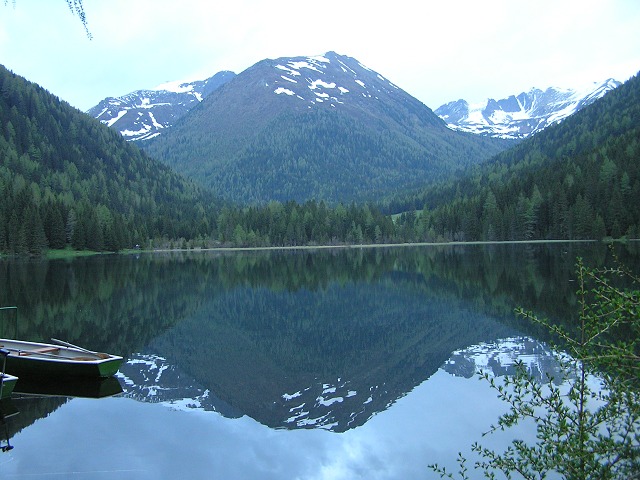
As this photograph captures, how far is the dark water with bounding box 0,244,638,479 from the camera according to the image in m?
17.4

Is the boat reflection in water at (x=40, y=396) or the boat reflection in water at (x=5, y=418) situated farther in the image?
the boat reflection in water at (x=40, y=396)

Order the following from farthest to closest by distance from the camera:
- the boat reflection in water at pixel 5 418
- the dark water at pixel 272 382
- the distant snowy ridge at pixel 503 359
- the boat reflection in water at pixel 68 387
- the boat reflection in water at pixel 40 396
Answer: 1. the distant snowy ridge at pixel 503 359
2. the boat reflection in water at pixel 68 387
3. the boat reflection in water at pixel 40 396
4. the boat reflection in water at pixel 5 418
5. the dark water at pixel 272 382

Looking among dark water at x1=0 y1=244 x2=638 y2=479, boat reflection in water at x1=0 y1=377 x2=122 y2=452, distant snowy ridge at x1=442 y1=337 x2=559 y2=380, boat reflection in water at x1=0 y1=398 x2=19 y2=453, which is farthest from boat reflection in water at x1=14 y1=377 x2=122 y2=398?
distant snowy ridge at x1=442 y1=337 x2=559 y2=380

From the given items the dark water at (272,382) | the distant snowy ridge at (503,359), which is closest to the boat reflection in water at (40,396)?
the dark water at (272,382)

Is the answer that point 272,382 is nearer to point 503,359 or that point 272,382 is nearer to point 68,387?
point 68,387

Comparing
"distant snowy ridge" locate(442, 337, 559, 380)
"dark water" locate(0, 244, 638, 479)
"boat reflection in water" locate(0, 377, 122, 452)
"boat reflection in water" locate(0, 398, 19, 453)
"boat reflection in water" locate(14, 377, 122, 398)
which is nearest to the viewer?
"dark water" locate(0, 244, 638, 479)

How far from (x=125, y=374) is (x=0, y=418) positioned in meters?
7.37

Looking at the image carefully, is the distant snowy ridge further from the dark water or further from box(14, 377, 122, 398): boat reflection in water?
box(14, 377, 122, 398): boat reflection in water

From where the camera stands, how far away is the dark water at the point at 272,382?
685 inches

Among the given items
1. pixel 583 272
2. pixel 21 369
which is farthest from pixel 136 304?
pixel 583 272

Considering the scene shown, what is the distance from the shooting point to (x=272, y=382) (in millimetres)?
26719

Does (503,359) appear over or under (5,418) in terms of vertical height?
under

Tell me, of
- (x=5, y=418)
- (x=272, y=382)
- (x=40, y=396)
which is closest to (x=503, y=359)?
(x=272, y=382)

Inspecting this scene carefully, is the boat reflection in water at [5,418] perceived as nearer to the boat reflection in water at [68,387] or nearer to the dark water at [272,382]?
the dark water at [272,382]
